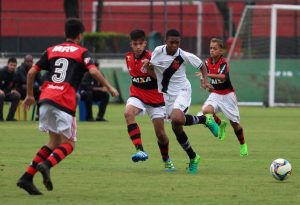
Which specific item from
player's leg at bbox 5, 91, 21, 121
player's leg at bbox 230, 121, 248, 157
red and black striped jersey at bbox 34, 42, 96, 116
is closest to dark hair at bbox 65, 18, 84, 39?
red and black striped jersey at bbox 34, 42, 96, 116

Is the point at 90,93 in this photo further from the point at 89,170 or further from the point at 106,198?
the point at 106,198

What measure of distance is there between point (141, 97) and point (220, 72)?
3390 millimetres

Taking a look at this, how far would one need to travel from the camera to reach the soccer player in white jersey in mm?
13594

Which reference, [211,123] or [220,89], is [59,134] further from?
[220,89]

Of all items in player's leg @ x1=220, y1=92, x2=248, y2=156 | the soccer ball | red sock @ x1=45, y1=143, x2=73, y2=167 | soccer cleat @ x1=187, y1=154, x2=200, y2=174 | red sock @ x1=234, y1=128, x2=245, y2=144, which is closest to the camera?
red sock @ x1=45, y1=143, x2=73, y2=167

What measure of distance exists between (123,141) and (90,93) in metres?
7.00

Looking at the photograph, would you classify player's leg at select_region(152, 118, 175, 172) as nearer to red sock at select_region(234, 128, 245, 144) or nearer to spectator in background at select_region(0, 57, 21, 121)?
red sock at select_region(234, 128, 245, 144)

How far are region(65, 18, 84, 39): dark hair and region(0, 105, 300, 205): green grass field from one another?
177 cm

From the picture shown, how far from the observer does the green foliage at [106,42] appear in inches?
1528

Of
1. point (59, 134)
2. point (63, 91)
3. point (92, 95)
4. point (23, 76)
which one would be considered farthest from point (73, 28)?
point (92, 95)

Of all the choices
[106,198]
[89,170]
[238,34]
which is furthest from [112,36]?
[106,198]

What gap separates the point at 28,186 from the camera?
10.4 meters

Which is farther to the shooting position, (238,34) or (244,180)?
(238,34)

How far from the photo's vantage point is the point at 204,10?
1767 inches
